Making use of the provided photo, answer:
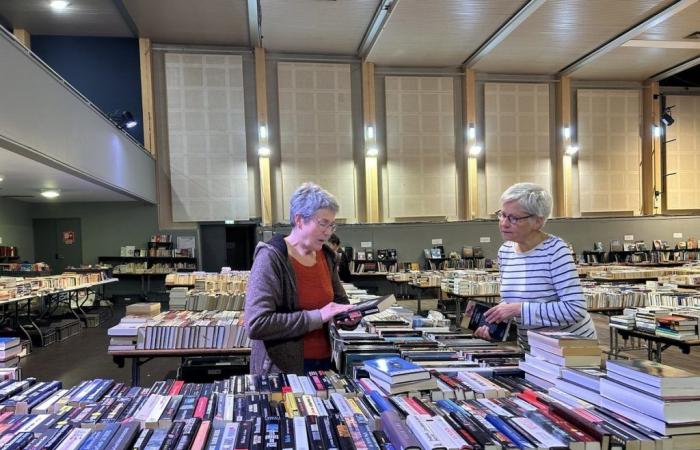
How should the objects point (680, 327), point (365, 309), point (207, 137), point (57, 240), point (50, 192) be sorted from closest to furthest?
point (365, 309), point (680, 327), point (50, 192), point (57, 240), point (207, 137)

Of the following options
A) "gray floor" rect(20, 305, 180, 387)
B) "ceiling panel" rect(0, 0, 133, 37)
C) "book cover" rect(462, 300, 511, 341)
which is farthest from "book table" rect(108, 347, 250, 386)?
"ceiling panel" rect(0, 0, 133, 37)

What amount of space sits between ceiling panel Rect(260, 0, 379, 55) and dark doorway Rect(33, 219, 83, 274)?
7.11m

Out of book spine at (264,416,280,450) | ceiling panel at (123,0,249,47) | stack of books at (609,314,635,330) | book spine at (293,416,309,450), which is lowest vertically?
stack of books at (609,314,635,330)

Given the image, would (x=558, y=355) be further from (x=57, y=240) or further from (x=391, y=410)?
(x=57, y=240)

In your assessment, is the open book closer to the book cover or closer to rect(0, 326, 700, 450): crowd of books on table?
rect(0, 326, 700, 450): crowd of books on table

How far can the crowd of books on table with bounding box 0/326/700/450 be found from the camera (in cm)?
107

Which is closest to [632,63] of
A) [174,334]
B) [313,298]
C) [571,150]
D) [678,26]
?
[678,26]

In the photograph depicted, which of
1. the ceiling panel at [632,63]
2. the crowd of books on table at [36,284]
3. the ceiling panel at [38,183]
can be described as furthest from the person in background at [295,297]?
the ceiling panel at [632,63]

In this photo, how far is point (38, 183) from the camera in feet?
27.6

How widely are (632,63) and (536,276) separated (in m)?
14.7

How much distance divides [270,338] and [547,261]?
4.16 ft

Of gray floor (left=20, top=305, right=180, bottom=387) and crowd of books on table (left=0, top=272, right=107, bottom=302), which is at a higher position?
crowd of books on table (left=0, top=272, right=107, bottom=302)

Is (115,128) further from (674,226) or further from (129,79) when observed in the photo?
(674,226)

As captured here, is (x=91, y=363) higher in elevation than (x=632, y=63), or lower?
lower
